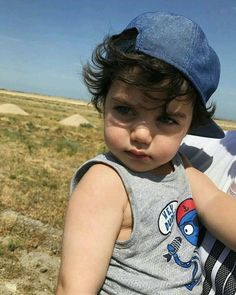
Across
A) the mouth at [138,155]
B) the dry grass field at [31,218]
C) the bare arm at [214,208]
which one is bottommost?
the dry grass field at [31,218]

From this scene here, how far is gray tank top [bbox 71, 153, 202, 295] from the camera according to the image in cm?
198

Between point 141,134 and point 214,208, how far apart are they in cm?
62

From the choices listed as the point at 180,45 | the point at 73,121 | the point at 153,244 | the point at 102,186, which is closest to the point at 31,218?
the point at 153,244

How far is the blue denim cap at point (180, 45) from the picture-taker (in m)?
1.97

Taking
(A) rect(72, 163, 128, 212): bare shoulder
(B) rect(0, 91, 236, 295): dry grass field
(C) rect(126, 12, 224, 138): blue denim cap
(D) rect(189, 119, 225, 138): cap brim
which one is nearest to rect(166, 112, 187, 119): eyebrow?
(C) rect(126, 12, 224, 138): blue denim cap

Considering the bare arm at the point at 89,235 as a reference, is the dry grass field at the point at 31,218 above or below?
below

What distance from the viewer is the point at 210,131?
2641 millimetres

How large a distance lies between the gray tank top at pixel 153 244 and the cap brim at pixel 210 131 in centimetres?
51

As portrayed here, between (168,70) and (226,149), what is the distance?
894 mm

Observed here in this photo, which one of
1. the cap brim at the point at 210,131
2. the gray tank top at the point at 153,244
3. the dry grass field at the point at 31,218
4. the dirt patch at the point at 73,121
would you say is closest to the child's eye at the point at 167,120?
the gray tank top at the point at 153,244

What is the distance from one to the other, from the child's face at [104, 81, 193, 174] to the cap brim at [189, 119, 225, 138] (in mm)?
539

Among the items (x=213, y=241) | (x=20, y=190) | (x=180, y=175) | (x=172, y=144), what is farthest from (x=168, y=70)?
(x=20, y=190)

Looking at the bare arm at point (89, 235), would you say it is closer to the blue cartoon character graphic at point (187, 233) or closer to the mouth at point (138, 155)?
the mouth at point (138, 155)

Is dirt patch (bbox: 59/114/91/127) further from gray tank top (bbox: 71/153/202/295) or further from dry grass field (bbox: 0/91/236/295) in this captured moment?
gray tank top (bbox: 71/153/202/295)
